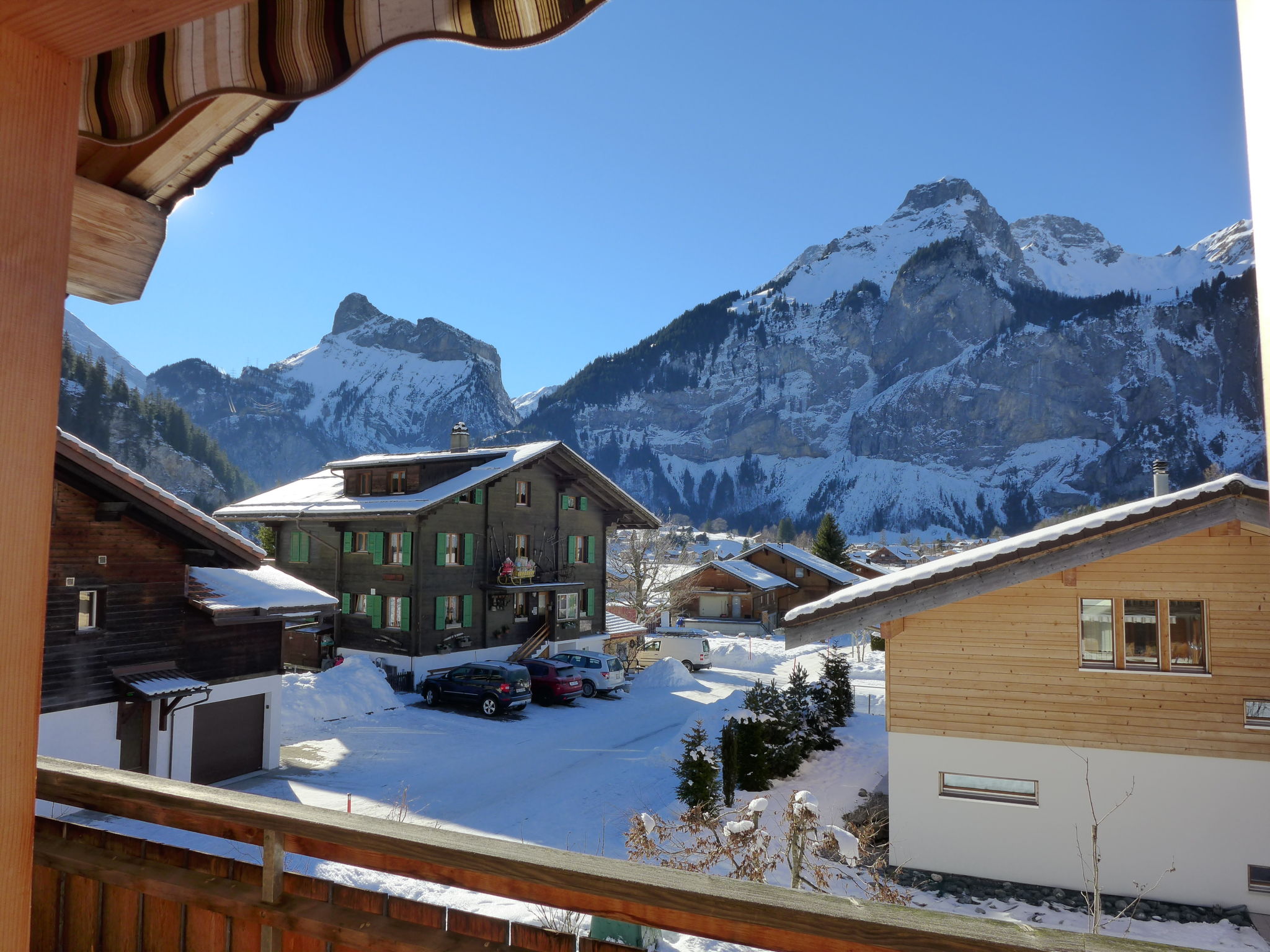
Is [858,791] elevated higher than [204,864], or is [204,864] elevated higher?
[204,864]

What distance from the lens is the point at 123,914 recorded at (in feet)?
8.59

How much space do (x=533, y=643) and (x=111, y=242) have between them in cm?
2792

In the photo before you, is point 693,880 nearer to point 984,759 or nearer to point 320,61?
point 320,61

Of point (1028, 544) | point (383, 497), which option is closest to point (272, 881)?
point (1028, 544)

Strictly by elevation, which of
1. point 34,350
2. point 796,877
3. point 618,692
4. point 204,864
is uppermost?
point 34,350

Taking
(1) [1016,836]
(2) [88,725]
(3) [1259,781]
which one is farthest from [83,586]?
(3) [1259,781]

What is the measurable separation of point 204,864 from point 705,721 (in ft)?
67.0

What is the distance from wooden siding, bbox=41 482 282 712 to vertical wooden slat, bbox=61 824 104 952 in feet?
35.9

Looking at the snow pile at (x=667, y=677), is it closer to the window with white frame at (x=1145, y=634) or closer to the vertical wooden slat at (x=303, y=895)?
the window with white frame at (x=1145, y=634)

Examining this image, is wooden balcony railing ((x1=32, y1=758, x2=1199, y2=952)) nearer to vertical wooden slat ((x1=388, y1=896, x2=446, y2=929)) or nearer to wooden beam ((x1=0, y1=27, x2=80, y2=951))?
vertical wooden slat ((x1=388, y1=896, x2=446, y2=929))

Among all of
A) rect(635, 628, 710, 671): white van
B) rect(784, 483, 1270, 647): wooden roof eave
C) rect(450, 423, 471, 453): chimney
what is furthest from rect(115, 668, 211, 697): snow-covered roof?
rect(635, 628, 710, 671): white van

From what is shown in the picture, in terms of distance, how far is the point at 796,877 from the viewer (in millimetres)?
8602

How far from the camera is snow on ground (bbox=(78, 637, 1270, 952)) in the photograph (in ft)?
31.6

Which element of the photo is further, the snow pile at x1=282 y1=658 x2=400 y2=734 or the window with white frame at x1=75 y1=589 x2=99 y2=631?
the snow pile at x1=282 y1=658 x2=400 y2=734
